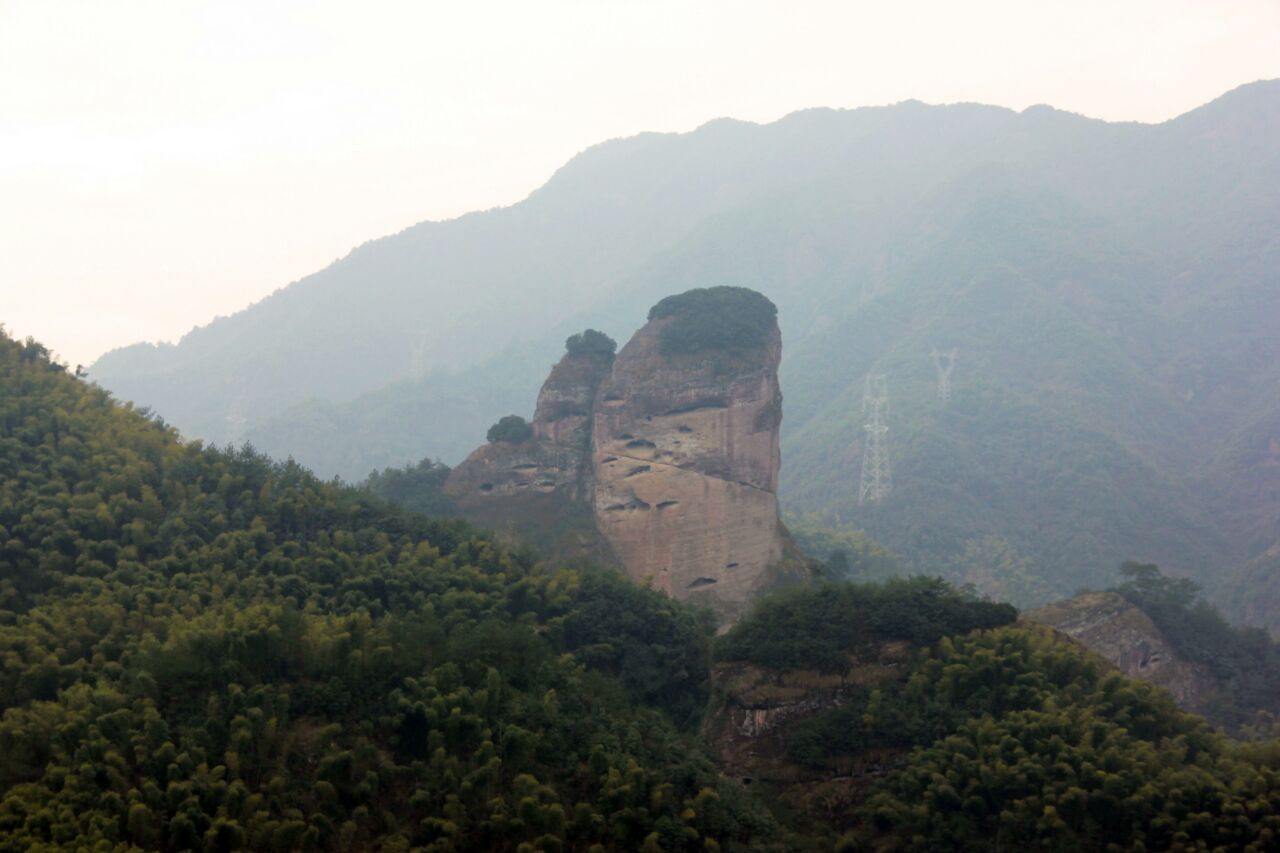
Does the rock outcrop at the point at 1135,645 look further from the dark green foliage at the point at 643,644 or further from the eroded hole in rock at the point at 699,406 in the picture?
the dark green foliage at the point at 643,644

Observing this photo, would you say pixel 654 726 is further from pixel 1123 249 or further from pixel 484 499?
pixel 1123 249

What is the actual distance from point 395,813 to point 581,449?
25.4m

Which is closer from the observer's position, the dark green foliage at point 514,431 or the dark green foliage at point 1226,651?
the dark green foliage at point 1226,651

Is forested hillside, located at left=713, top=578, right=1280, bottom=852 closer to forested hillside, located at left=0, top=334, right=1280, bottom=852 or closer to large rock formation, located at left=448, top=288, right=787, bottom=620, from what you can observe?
forested hillside, located at left=0, top=334, right=1280, bottom=852

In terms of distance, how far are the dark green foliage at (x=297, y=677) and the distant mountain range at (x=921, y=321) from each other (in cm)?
4420

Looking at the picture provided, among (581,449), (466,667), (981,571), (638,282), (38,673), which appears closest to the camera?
(38,673)

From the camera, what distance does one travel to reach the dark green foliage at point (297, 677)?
1950 cm

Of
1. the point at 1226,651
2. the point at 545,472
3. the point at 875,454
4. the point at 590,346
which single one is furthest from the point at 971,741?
the point at 875,454

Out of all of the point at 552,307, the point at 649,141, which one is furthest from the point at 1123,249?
the point at 649,141

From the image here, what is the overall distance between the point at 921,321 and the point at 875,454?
28.6 m

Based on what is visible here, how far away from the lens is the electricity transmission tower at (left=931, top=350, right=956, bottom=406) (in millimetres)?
94562

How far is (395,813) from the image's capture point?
20406 mm

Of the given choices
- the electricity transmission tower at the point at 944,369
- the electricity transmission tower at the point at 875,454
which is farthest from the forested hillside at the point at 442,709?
the electricity transmission tower at the point at 944,369

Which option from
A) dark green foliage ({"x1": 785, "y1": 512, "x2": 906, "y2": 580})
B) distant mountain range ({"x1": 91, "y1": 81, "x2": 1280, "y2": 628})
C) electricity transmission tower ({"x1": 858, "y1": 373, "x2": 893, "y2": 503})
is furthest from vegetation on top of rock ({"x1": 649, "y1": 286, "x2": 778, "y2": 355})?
electricity transmission tower ({"x1": 858, "y1": 373, "x2": 893, "y2": 503})
